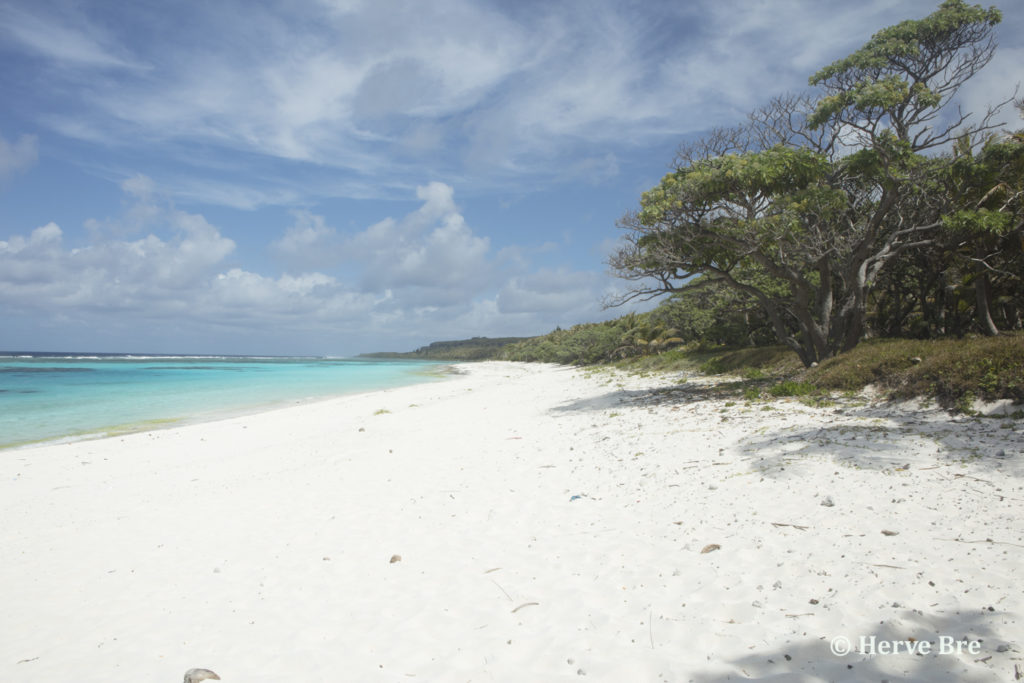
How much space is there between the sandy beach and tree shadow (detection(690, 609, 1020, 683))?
0.04 feet

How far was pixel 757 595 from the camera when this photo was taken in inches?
144

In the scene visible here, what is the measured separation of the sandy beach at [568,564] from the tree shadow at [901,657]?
0.5 inches

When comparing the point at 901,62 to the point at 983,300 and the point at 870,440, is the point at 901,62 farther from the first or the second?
the point at 870,440

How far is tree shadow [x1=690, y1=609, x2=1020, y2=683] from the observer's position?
2.67m

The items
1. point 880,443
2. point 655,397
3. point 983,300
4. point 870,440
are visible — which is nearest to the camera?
point 880,443

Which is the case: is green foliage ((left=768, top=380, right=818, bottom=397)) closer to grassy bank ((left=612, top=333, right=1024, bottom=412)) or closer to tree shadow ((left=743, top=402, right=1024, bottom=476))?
grassy bank ((left=612, top=333, right=1024, bottom=412))

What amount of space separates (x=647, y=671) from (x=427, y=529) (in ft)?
10.7

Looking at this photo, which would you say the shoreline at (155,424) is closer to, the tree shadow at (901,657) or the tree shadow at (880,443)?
the tree shadow at (901,657)

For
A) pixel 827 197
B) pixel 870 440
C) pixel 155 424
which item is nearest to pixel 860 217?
pixel 827 197

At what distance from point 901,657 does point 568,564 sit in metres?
2.48

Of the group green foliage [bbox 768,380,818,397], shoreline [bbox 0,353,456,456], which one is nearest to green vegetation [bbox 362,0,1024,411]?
green foliage [bbox 768,380,818,397]

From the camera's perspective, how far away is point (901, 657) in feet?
9.40

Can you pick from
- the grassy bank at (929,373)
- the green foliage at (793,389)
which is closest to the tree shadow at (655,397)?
the grassy bank at (929,373)

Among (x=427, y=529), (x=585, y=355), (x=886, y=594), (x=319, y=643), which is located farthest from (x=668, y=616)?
(x=585, y=355)
